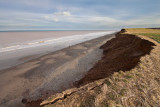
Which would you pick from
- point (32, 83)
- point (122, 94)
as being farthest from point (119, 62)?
point (32, 83)

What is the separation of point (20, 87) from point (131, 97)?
746 centimetres

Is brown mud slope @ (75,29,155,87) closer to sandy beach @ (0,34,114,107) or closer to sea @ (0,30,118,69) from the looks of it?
sandy beach @ (0,34,114,107)

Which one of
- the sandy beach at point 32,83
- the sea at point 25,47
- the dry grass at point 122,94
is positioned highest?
the dry grass at point 122,94

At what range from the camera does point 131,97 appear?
3084 mm

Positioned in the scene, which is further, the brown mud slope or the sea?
the sea

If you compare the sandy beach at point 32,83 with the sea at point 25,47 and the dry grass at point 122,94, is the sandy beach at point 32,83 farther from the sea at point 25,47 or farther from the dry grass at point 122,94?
the sea at point 25,47

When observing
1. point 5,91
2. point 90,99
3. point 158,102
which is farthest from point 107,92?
point 5,91

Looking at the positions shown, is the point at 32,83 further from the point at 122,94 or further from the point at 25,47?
the point at 25,47

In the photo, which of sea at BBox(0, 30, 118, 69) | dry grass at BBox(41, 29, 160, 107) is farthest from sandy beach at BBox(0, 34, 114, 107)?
sea at BBox(0, 30, 118, 69)

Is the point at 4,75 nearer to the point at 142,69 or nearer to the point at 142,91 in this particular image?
the point at 142,91

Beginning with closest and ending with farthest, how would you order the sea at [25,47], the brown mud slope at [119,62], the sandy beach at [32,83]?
the sandy beach at [32,83] < the brown mud slope at [119,62] < the sea at [25,47]

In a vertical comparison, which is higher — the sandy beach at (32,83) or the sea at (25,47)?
the sea at (25,47)

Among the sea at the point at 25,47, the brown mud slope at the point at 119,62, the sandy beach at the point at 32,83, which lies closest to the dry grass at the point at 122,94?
the brown mud slope at the point at 119,62

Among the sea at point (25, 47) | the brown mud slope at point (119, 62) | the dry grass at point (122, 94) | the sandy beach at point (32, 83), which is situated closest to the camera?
the dry grass at point (122, 94)
